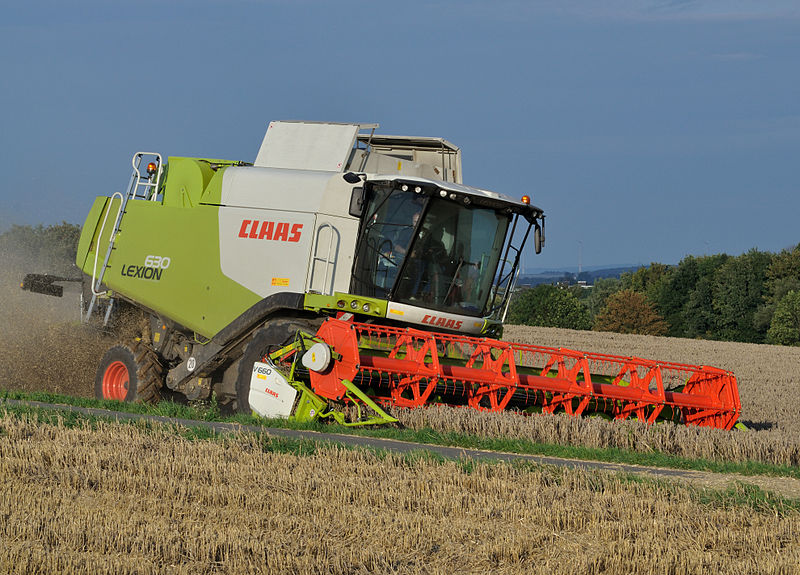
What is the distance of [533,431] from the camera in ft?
29.3

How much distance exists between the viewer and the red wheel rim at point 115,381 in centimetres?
1215

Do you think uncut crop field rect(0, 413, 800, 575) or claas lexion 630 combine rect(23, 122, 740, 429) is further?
claas lexion 630 combine rect(23, 122, 740, 429)

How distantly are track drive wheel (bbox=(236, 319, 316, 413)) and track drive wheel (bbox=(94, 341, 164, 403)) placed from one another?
1654 mm

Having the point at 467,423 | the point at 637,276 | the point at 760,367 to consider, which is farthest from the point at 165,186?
the point at 637,276

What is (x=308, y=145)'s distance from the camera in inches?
449

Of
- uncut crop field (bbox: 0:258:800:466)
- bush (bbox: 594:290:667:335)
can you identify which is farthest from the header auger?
bush (bbox: 594:290:667:335)

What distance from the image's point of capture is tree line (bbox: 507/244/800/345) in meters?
55.5

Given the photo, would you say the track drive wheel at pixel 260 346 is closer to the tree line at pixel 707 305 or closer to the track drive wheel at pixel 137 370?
the track drive wheel at pixel 137 370

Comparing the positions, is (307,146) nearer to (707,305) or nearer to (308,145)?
(308,145)

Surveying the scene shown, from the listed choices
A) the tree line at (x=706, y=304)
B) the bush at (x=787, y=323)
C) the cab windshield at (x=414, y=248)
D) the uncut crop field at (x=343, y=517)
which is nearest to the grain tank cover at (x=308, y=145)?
the cab windshield at (x=414, y=248)

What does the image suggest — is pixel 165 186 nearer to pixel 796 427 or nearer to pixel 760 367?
pixel 796 427

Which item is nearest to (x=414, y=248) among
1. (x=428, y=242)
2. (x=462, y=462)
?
(x=428, y=242)

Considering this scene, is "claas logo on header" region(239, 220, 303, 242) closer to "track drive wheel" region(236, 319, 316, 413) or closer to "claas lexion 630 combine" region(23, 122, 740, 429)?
"claas lexion 630 combine" region(23, 122, 740, 429)

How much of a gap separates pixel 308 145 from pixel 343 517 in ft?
22.5
